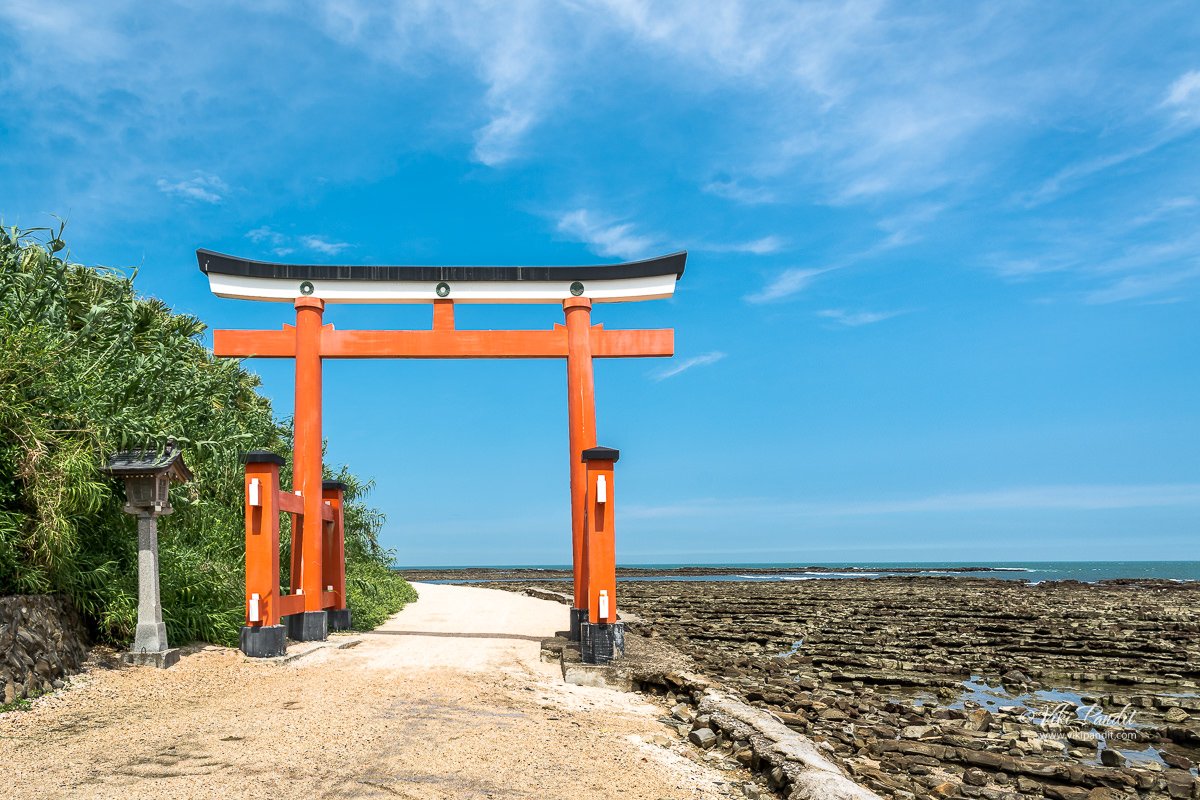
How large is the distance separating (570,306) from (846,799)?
865cm

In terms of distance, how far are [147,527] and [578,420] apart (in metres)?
5.71

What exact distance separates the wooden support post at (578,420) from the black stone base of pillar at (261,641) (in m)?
4.05

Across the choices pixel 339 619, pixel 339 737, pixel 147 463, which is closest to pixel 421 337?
pixel 147 463

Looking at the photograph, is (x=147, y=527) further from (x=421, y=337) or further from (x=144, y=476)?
(x=421, y=337)

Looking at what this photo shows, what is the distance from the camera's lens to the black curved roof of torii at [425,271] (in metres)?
12.3

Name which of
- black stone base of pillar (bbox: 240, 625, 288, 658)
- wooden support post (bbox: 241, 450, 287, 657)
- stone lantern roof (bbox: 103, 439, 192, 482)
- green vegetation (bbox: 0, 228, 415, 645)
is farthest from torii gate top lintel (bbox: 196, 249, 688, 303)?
black stone base of pillar (bbox: 240, 625, 288, 658)

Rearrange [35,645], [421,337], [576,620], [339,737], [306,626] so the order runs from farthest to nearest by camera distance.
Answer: [421,337] → [576,620] → [306,626] → [35,645] → [339,737]

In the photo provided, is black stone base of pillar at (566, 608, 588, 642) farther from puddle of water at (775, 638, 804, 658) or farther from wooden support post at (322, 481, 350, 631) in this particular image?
wooden support post at (322, 481, 350, 631)

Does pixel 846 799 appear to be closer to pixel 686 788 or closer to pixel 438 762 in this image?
pixel 686 788

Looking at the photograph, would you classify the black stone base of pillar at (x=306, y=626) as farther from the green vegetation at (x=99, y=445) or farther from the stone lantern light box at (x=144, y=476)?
the stone lantern light box at (x=144, y=476)

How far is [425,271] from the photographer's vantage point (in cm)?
1239

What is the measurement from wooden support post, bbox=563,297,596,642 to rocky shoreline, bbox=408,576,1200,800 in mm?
2218

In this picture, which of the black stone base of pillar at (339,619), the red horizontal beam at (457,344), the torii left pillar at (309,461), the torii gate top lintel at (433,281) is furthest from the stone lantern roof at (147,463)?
the black stone base of pillar at (339,619)

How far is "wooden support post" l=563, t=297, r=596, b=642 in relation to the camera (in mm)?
11734
